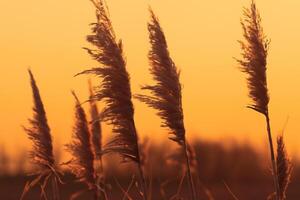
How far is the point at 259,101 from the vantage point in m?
7.65

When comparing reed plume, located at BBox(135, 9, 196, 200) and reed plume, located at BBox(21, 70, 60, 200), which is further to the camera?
reed plume, located at BBox(21, 70, 60, 200)

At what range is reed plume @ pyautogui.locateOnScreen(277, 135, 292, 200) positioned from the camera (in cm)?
785

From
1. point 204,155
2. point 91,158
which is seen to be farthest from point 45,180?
point 204,155

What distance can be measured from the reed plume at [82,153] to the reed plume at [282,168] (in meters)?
1.64

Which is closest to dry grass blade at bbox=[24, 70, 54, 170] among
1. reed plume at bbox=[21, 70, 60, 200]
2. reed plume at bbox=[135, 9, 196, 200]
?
reed plume at bbox=[21, 70, 60, 200]

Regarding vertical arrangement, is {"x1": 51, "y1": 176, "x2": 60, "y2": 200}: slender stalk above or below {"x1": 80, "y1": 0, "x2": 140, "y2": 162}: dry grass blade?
below

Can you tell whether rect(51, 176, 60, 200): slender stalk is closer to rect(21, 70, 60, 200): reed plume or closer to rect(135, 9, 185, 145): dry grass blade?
rect(21, 70, 60, 200): reed plume

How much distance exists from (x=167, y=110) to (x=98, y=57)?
28.6 inches

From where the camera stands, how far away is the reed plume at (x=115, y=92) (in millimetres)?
7527

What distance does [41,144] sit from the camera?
28.7 ft

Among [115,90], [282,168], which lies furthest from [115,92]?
[282,168]

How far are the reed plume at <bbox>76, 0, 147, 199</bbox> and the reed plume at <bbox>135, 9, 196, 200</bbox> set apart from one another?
0.23 metres

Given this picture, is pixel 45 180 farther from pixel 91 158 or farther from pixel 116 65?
pixel 116 65

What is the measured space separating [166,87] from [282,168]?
3.98ft
